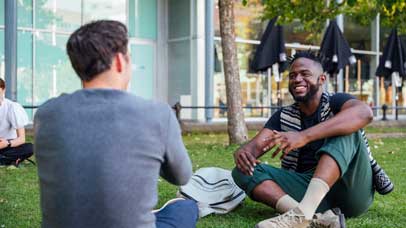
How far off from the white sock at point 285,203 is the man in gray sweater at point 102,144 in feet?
5.82

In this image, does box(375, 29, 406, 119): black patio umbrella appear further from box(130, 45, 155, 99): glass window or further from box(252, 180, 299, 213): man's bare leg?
box(252, 180, 299, 213): man's bare leg

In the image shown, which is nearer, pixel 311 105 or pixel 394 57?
pixel 311 105

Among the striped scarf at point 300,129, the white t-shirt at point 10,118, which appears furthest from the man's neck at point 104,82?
the white t-shirt at point 10,118

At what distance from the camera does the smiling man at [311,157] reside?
345cm

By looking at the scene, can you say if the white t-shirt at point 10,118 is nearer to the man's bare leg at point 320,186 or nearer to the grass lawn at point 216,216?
the grass lawn at point 216,216

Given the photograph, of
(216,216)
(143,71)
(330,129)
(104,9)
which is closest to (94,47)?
(330,129)

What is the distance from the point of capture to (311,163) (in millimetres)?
4121

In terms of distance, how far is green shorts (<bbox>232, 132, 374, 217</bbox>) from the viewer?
350 cm

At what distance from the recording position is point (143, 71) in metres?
18.1

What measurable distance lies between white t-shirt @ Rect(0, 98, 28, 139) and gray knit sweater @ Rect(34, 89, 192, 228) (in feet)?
18.3

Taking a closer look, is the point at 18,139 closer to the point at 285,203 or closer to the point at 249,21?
the point at 285,203

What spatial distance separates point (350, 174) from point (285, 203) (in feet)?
1.50

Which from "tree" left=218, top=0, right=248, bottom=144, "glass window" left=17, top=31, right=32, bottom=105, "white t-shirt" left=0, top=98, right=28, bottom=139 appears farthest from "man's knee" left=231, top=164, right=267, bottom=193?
"glass window" left=17, top=31, right=32, bottom=105

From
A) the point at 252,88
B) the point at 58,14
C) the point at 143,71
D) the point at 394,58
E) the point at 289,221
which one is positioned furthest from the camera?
the point at 252,88
